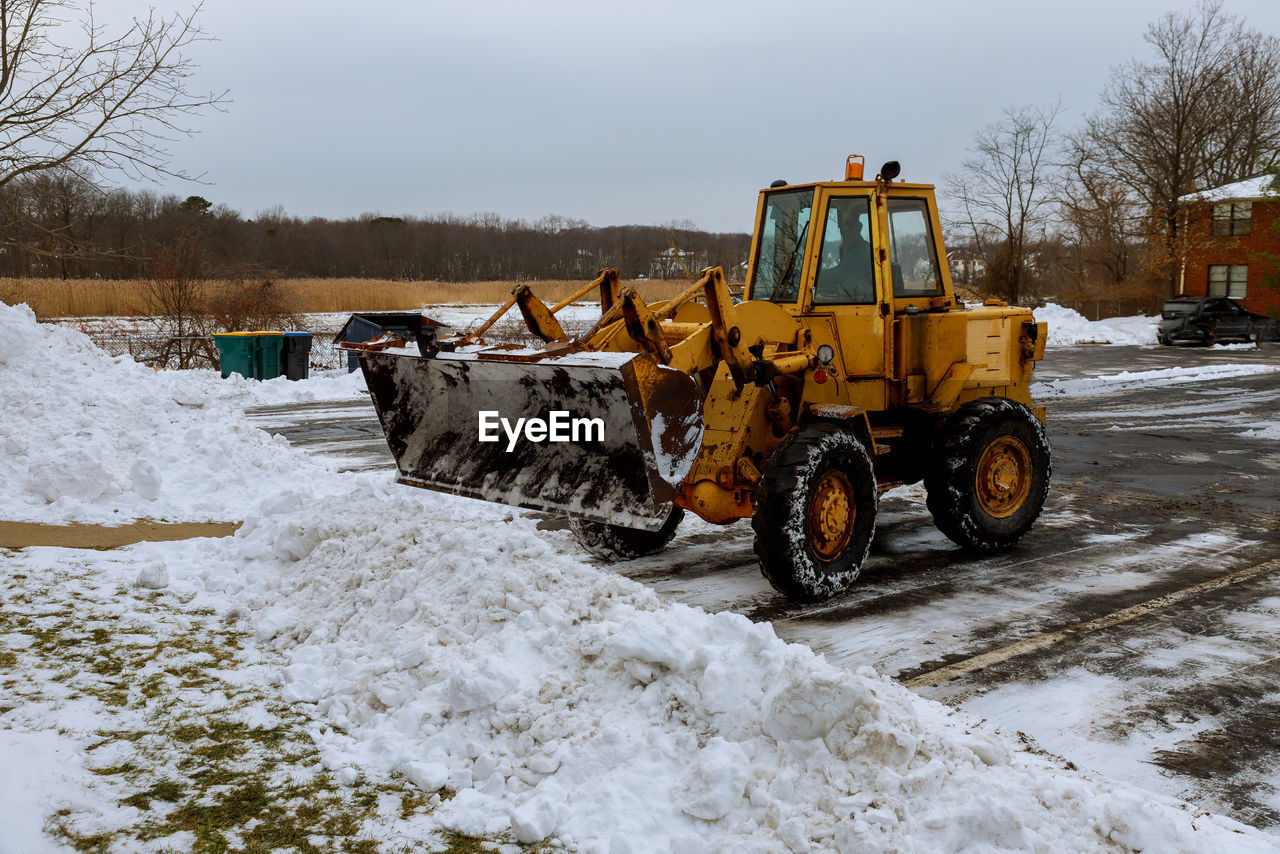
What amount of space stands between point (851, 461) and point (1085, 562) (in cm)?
237

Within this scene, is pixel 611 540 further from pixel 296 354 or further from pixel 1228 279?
pixel 1228 279

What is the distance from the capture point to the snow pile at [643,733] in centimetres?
328

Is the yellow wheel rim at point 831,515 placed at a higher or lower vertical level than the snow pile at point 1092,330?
lower

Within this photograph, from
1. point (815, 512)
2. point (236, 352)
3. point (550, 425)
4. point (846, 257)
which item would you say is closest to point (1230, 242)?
point (236, 352)

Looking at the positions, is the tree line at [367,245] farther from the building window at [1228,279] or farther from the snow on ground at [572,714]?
the building window at [1228,279]

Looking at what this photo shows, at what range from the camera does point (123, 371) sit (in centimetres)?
968

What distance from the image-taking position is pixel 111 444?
8344 mm

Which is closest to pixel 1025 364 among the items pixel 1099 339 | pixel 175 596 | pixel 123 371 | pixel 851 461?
pixel 851 461

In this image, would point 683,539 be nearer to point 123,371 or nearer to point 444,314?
point 123,371

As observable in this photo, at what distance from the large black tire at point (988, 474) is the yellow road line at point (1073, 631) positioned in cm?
127

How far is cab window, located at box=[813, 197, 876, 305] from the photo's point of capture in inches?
268

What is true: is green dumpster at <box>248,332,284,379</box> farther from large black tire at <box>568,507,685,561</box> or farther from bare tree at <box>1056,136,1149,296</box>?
bare tree at <box>1056,136,1149,296</box>

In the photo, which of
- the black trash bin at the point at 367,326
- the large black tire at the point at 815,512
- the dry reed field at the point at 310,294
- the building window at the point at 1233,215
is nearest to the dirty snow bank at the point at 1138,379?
the dry reed field at the point at 310,294

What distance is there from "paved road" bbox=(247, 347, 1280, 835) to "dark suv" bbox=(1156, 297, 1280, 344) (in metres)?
22.5
